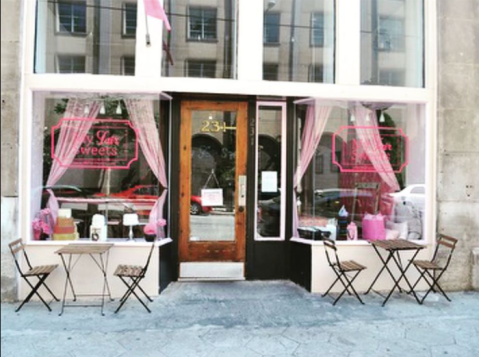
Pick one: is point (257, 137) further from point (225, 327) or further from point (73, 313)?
point (73, 313)

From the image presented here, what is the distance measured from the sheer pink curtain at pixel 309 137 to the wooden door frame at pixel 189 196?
0.83 meters

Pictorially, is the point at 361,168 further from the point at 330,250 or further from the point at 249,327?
the point at 249,327

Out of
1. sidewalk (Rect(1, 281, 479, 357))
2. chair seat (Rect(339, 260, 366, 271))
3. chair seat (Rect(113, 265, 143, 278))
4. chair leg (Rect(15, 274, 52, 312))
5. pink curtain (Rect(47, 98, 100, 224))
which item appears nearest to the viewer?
sidewalk (Rect(1, 281, 479, 357))

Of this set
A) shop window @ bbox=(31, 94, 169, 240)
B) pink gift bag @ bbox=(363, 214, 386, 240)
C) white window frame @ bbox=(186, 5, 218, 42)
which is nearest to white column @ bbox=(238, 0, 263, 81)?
white window frame @ bbox=(186, 5, 218, 42)

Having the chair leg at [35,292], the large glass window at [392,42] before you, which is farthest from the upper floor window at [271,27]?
the chair leg at [35,292]

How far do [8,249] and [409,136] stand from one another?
5858 mm

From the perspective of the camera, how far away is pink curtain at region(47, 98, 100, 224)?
5570 millimetres

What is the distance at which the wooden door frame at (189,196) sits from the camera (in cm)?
600

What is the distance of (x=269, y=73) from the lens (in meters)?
5.84

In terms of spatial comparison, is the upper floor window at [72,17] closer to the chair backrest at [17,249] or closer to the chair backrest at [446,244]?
the chair backrest at [17,249]

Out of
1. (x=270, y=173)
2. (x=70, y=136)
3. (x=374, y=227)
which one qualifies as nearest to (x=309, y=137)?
(x=270, y=173)

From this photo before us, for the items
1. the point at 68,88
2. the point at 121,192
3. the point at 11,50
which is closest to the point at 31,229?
the point at 121,192

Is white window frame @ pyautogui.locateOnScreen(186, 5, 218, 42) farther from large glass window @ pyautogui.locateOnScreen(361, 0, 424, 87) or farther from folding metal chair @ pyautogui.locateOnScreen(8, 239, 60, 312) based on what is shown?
folding metal chair @ pyautogui.locateOnScreen(8, 239, 60, 312)

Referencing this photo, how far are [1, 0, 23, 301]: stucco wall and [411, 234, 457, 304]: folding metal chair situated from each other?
5.37 metres
